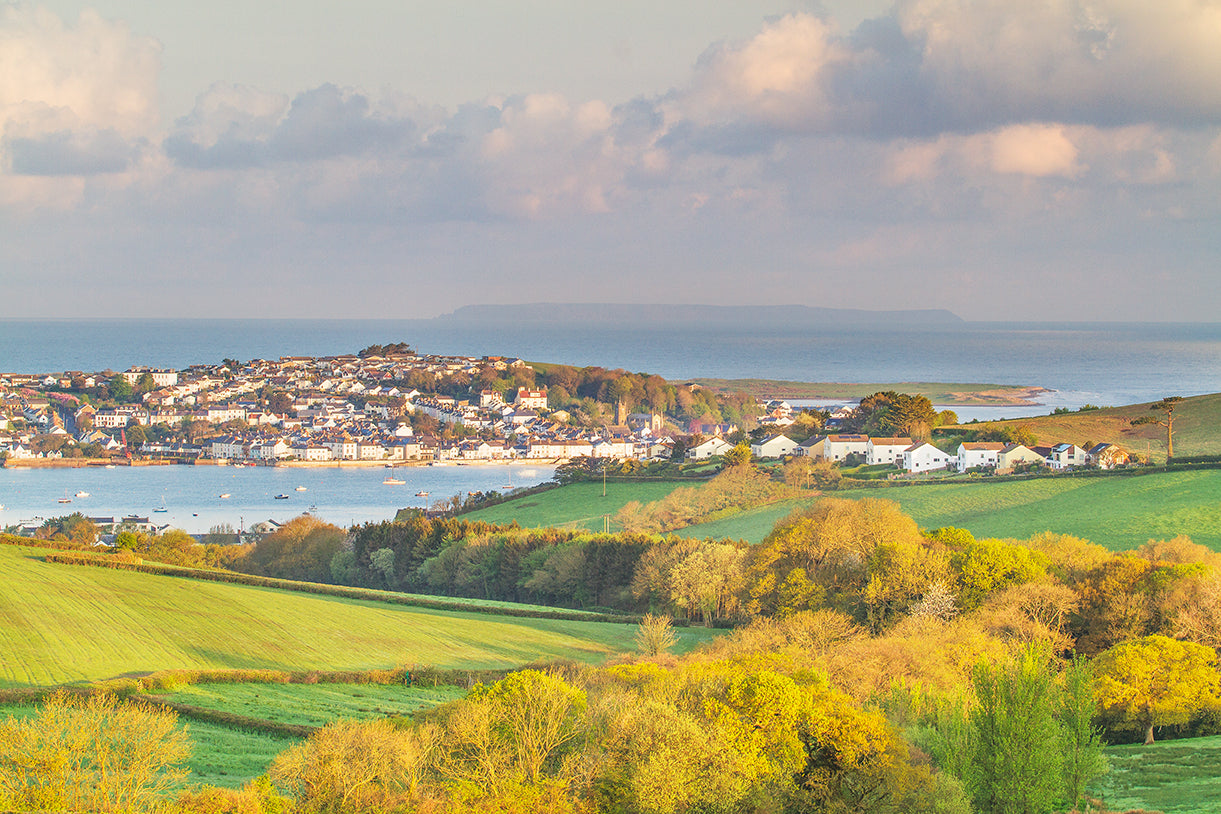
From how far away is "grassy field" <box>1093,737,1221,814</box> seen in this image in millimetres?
14008

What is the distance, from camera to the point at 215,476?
242ft

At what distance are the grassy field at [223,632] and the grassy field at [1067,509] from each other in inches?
507

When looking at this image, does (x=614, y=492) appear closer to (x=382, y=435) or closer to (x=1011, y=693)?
(x=1011, y=693)

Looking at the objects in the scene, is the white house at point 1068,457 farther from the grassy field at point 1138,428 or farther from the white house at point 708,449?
the white house at point 708,449

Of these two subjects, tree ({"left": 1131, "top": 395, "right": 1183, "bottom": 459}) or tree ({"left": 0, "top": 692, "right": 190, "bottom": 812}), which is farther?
tree ({"left": 1131, "top": 395, "right": 1183, "bottom": 459})

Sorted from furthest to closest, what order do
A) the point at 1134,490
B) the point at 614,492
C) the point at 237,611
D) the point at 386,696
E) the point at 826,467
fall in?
1. the point at 614,492
2. the point at 826,467
3. the point at 1134,490
4. the point at 237,611
5. the point at 386,696

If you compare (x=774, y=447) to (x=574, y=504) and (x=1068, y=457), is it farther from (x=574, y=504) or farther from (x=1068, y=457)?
(x=1068, y=457)

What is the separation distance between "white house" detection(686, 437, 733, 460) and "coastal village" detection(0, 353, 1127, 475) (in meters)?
0.08

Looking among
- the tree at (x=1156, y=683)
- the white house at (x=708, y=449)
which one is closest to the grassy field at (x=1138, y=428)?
the white house at (x=708, y=449)

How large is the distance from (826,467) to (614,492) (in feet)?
32.8

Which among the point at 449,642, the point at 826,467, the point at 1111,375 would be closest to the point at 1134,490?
the point at 826,467

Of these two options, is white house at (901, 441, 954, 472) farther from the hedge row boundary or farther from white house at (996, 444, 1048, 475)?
the hedge row boundary

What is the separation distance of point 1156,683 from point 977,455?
2909 centimetres

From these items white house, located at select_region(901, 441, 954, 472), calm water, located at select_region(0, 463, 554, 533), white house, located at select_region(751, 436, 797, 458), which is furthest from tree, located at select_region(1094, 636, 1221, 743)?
calm water, located at select_region(0, 463, 554, 533)
